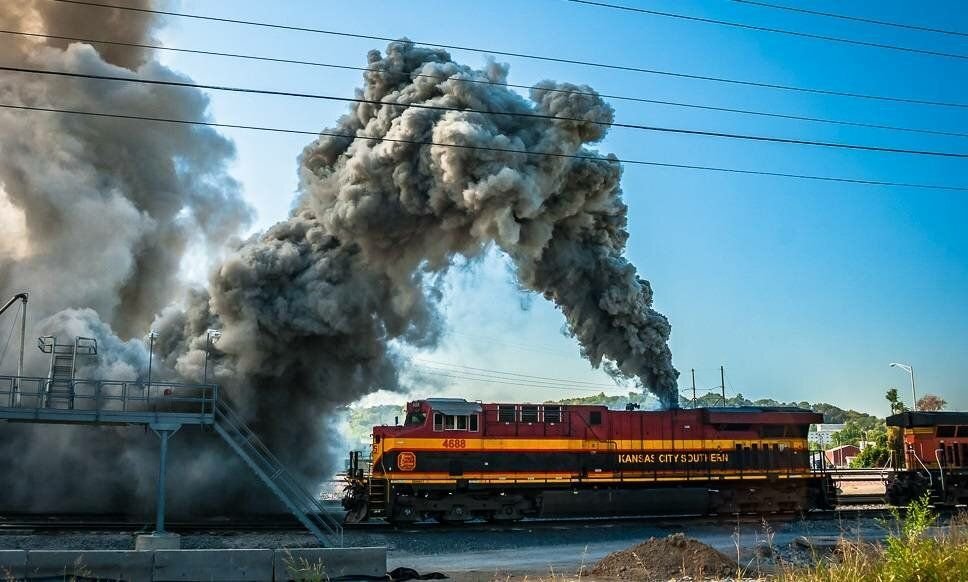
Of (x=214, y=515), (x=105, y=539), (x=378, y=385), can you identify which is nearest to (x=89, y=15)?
(x=378, y=385)

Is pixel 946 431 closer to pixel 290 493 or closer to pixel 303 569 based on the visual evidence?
pixel 290 493

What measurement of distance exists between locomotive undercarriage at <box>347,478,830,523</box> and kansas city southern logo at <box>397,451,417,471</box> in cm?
50

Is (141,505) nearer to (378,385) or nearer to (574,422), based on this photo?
(378,385)

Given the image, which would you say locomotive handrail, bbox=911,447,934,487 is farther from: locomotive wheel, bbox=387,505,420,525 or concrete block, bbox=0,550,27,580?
concrete block, bbox=0,550,27,580

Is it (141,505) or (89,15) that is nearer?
(141,505)

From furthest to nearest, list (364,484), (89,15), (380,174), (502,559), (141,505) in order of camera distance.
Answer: (89,15)
(380,174)
(141,505)
(364,484)
(502,559)

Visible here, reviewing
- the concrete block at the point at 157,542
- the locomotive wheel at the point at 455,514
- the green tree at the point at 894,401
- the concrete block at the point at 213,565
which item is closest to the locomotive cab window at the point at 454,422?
the locomotive wheel at the point at 455,514

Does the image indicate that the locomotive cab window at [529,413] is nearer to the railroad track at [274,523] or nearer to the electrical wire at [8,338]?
the railroad track at [274,523]

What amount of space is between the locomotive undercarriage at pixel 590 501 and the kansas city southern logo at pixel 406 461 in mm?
499

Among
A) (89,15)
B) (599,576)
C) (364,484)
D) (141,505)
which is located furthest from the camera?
(89,15)

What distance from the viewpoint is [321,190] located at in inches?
1158

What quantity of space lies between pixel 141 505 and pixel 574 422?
43.9 ft

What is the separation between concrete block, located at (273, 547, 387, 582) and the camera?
12.2m

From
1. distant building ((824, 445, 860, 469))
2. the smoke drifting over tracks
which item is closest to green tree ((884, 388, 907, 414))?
distant building ((824, 445, 860, 469))
